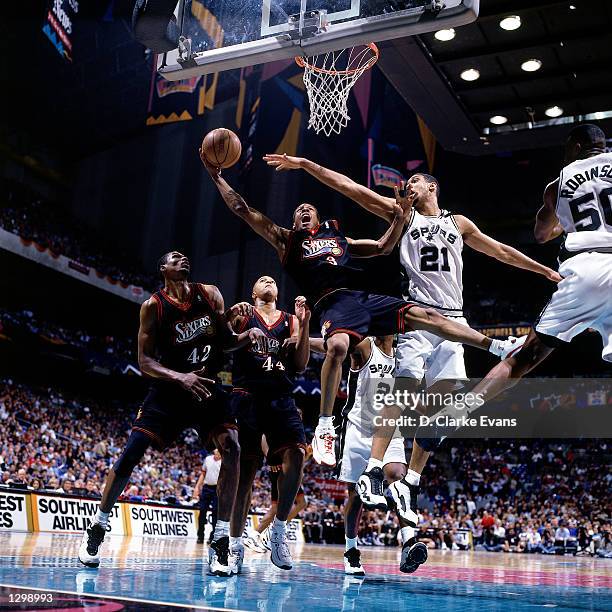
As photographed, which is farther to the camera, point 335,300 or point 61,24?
point 61,24

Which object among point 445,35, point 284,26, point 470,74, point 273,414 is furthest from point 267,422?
point 470,74

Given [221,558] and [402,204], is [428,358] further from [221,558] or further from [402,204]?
[221,558]

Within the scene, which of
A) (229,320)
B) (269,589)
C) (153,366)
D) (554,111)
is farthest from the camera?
(554,111)

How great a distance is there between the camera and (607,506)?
73.8 feet

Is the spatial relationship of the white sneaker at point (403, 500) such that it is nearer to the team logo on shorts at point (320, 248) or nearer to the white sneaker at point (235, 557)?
the white sneaker at point (235, 557)

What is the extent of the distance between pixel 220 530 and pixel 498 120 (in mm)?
7593

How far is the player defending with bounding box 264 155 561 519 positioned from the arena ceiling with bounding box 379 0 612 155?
146 inches

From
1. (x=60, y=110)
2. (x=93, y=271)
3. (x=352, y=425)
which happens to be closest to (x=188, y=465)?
(x=93, y=271)

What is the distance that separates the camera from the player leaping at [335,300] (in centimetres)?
539

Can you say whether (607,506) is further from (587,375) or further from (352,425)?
(352,425)

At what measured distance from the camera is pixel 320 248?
6.01 m

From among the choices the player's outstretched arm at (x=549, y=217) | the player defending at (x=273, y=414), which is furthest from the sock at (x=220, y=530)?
the player's outstretched arm at (x=549, y=217)

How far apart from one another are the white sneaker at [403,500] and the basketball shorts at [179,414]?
1.33m

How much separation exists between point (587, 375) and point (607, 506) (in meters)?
5.67
